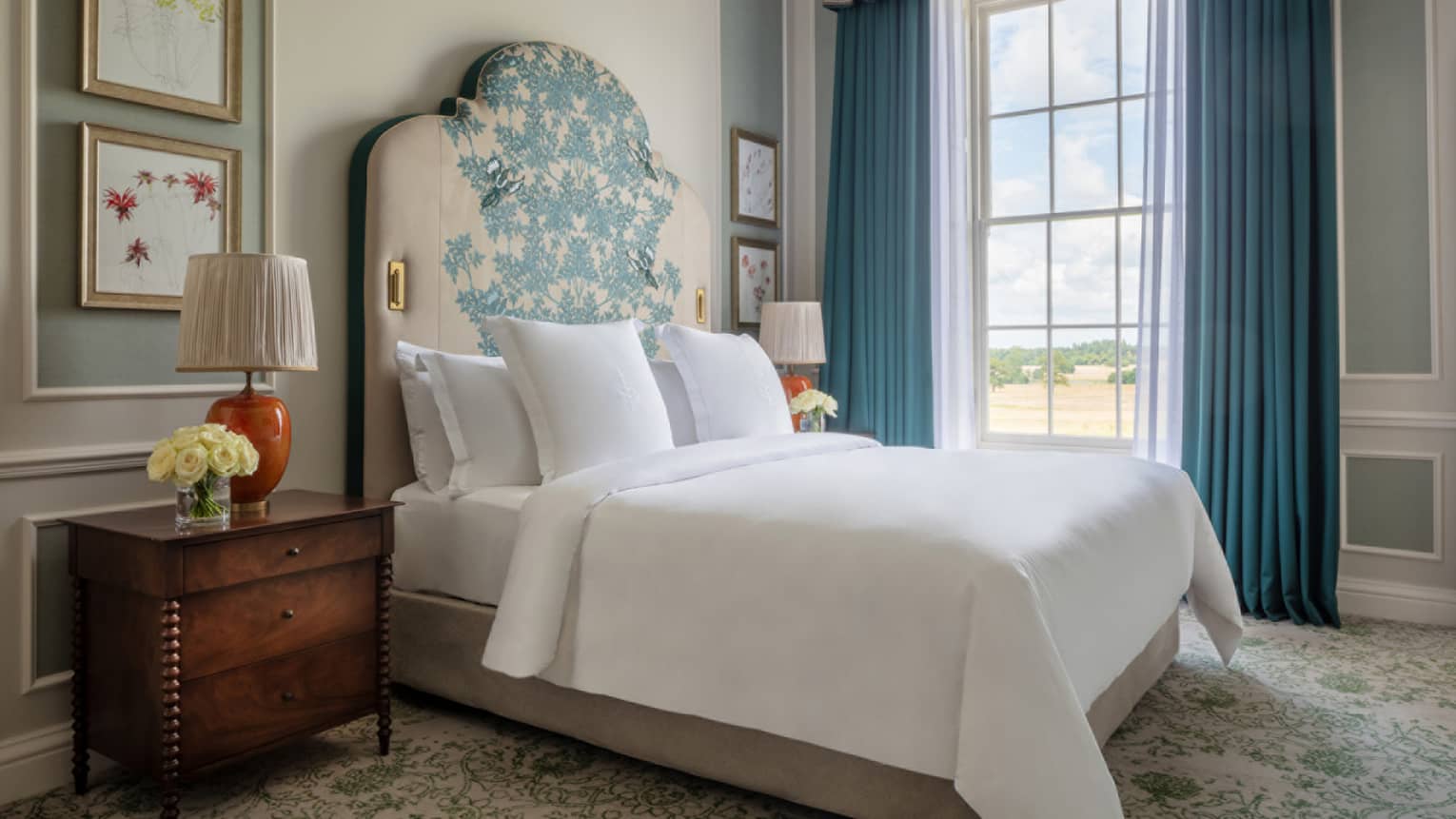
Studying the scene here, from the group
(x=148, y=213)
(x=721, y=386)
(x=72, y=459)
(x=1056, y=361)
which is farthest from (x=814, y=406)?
(x=72, y=459)

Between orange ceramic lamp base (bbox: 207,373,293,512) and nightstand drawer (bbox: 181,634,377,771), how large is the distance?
39 centimetres

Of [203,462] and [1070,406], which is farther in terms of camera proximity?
[1070,406]

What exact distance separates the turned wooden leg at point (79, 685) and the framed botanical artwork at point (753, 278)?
309 cm

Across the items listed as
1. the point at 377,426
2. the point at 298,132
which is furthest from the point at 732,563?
the point at 298,132

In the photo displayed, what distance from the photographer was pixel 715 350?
3.56m

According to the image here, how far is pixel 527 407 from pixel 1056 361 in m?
2.79

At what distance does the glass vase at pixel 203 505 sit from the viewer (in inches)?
82.4

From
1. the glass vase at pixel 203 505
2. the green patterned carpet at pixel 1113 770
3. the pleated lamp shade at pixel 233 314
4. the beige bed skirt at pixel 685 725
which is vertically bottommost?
the green patterned carpet at pixel 1113 770

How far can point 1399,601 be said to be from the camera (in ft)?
12.4

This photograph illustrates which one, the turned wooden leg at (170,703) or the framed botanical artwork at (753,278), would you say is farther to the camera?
the framed botanical artwork at (753,278)

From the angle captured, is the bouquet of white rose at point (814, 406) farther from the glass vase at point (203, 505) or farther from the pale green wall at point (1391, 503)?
the glass vase at point (203, 505)

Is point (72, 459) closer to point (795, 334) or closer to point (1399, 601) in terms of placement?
point (795, 334)

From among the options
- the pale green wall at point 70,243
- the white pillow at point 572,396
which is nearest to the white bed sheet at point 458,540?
the white pillow at point 572,396

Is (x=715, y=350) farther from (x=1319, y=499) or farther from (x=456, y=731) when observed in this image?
(x=1319, y=499)
